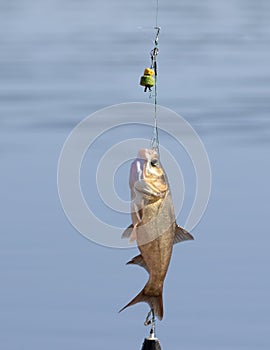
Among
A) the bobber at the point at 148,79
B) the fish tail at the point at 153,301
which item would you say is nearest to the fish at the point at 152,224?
the fish tail at the point at 153,301

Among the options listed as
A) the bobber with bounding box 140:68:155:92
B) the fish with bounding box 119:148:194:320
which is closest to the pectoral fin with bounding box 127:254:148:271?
the fish with bounding box 119:148:194:320

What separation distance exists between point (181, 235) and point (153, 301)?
53 centimetres

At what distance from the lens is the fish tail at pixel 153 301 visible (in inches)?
312

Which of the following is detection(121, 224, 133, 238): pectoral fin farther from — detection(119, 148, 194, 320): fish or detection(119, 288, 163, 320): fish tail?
detection(119, 288, 163, 320): fish tail

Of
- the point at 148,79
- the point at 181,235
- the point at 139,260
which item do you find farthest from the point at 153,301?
the point at 148,79

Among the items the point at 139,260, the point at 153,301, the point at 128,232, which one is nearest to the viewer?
the point at 128,232

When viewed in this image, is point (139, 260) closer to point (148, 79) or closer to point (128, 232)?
point (128, 232)

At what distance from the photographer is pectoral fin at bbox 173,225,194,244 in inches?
308

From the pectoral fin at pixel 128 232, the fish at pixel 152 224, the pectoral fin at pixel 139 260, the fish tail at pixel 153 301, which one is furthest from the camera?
the fish tail at pixel 153 301

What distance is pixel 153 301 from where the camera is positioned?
8.02 metres

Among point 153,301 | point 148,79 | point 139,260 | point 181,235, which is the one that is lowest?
point 153,301

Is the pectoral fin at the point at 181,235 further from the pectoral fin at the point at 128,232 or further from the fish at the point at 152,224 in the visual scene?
the pectoral fin at the point at 128,232

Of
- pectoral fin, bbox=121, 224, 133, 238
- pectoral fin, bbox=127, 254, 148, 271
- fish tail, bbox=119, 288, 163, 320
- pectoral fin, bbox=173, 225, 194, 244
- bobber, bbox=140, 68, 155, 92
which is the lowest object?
fish tail, bbox=119, 288, 163, 320

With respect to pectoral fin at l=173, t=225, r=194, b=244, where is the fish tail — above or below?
below
